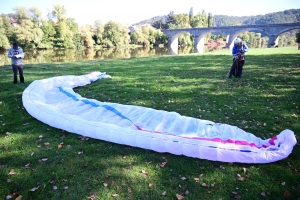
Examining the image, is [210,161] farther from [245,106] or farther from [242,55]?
[242,55]

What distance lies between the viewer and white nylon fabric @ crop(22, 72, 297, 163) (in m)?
3.79

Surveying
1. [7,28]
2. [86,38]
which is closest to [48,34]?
[86,38]

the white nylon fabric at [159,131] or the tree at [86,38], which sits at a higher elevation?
the tree at [86,38]

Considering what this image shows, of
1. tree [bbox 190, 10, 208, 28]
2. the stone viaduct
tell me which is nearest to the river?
the stone viaduct

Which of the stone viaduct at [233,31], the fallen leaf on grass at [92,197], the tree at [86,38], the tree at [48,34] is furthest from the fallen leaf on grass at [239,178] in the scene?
the tree at [86,38]

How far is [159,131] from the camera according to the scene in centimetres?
448

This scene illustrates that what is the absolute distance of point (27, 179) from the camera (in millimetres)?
3488

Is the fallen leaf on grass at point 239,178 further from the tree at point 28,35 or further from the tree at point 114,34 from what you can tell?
the tree at point 114,34

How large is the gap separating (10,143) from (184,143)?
4052mm

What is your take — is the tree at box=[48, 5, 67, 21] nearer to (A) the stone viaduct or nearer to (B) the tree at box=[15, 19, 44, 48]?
(B) the tree at box=[15, 19, 44, 48]

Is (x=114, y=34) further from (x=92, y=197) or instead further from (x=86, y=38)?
(x=92, y=197)

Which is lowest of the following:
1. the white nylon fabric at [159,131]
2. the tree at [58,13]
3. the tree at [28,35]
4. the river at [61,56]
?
the white nylon fabric at [159,131]

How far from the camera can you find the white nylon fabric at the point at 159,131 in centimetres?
379

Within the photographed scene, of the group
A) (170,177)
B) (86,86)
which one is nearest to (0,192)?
(170,177)
